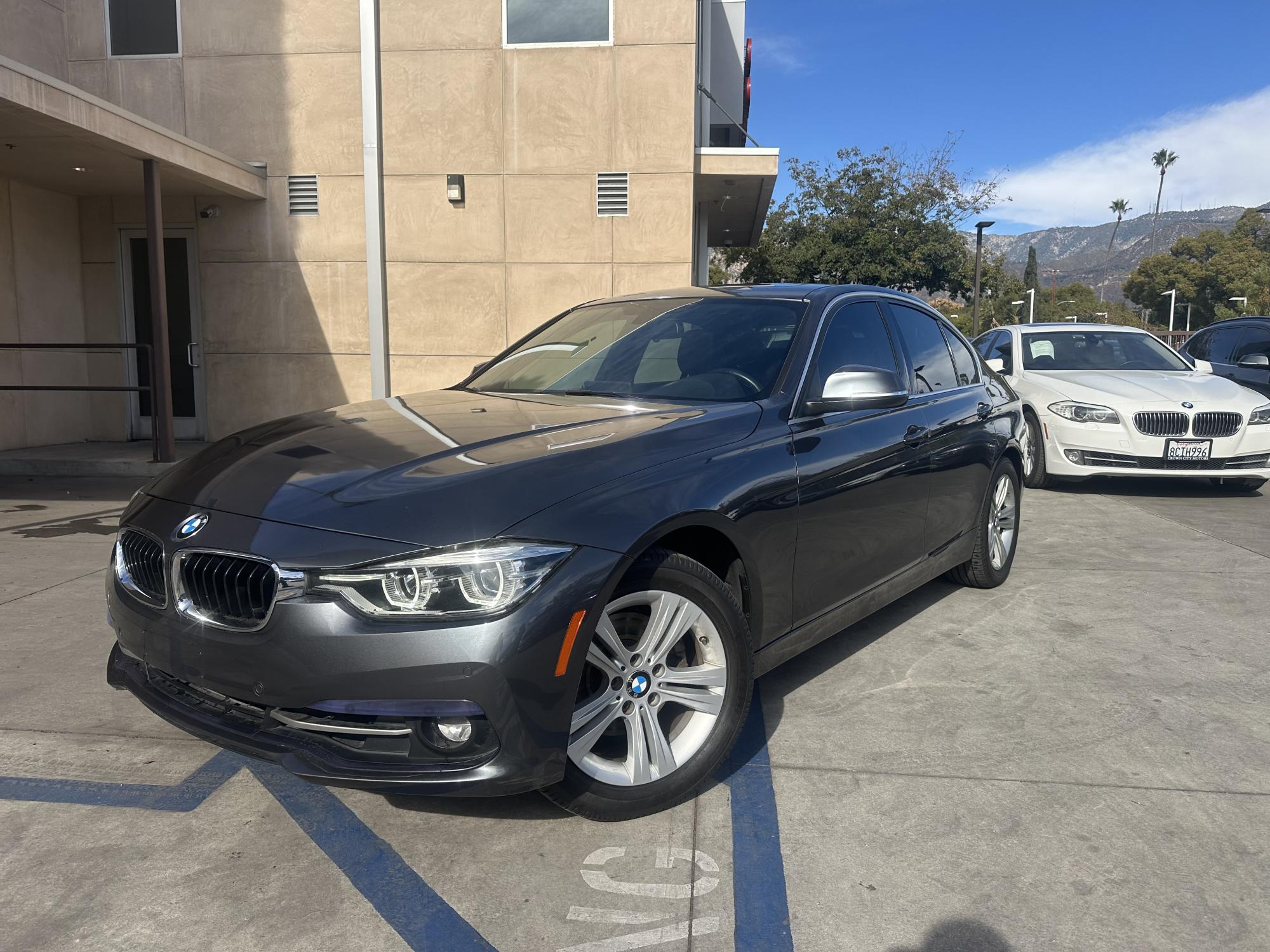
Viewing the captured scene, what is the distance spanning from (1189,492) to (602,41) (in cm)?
813

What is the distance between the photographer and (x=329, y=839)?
2.74 metres

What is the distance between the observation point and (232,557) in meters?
2.53

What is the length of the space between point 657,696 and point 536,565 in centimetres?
67

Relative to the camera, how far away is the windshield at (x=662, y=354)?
3701mm

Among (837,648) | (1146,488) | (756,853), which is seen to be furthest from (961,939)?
(1146,488)

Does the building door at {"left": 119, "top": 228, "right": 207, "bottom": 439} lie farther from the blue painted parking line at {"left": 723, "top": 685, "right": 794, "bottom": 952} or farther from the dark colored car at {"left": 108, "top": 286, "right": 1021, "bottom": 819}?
the blue painted parking line at {"left": 723, "top": 685, "right": 794, "bottom": 952}

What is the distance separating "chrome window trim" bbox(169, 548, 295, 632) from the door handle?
271cm

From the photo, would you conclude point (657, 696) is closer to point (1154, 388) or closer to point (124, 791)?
point (124, 791)

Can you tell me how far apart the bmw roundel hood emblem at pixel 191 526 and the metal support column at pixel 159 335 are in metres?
7.83

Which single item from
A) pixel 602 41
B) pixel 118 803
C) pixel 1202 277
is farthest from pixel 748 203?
pixel 1202 277

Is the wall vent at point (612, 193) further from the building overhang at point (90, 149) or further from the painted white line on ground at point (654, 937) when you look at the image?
the painted white line on ground at point (654, 937)

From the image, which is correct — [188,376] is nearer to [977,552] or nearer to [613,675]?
[977,552]

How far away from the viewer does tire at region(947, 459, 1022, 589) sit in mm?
5242

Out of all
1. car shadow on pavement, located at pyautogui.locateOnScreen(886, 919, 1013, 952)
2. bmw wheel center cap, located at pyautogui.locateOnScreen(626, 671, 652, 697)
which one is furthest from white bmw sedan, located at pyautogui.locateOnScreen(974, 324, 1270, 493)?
car shadow on pavement, located at pyautogui.locateOnScreen(886, 919, 1013, 952)
